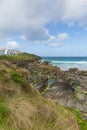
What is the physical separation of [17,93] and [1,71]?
2.25m

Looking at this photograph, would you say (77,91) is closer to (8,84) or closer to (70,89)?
(70,89)

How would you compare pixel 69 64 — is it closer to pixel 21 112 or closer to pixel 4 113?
pixel 21 112

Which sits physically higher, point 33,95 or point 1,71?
point 1,71

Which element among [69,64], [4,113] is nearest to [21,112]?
[4,113]

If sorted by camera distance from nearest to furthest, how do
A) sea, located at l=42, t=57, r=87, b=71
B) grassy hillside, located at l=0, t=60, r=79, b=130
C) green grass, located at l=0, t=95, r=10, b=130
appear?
1. grassy hillside, located at l=0, t=60, r=79, b=130
2. green grass, located at l=0, t=95, r=10, b=130
3. sea, located at l=42, t=57, r=87, b=71

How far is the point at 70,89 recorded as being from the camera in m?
21.5

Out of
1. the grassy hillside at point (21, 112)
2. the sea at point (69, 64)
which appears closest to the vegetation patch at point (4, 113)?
the grassy hillside at point (21, 112)

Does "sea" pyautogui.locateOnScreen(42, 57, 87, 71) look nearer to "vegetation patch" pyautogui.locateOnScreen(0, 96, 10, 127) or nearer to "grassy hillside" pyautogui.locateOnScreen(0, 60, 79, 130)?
"grassy hillside" pyautogui.locateOnScreen(0, 60, 79, 130)

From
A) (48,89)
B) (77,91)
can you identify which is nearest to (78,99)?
(77,91)

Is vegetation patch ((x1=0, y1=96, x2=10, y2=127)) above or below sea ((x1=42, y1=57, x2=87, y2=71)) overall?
above

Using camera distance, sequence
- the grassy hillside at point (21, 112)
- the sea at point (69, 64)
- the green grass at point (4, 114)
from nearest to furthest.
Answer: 1. the grassy hillside at point (21, 112)
2. the green grass at point (4, 114)
3. the sea at point (69, 64)

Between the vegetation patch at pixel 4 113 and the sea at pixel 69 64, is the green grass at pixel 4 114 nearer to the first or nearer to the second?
the vegetation patch at pixel 4 113

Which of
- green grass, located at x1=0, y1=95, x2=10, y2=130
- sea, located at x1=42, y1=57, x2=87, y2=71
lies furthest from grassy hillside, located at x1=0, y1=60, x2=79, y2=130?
sea, located at x1=42, y1=57, x2=87, y2=71

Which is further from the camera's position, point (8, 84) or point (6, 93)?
point (8, 84)
